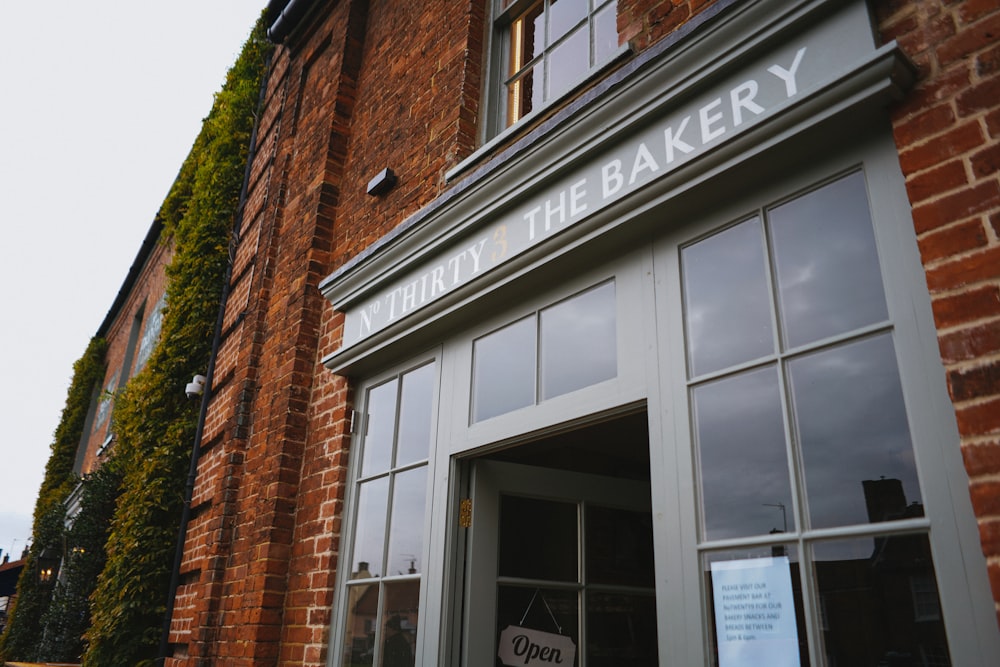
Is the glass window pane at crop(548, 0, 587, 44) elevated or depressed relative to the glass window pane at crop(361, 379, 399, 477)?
elevated

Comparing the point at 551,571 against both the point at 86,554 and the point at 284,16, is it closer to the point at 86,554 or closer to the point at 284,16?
the point at 284,16

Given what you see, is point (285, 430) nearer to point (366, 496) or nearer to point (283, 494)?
point (283, 494)

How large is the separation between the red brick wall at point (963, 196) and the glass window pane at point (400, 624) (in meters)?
2.59

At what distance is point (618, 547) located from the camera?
4074 mm

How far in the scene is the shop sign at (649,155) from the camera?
2.35 m

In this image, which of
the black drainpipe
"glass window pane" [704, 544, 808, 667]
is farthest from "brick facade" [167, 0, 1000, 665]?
"glass window pane" [704, 544, 808, 667]

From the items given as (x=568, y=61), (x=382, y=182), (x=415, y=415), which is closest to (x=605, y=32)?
(x=568, y=61)

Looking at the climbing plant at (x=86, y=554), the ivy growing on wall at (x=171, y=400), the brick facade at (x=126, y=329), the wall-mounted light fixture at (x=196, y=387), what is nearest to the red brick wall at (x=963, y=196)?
the ivy growing on wall at (x=171, y=400)

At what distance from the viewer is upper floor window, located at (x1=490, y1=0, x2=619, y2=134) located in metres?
3.82

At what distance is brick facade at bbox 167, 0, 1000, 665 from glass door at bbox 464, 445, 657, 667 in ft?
3.50

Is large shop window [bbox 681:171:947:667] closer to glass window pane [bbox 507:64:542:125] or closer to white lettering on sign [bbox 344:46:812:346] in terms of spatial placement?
white lettering on sign [bbox 344:46:812:346]

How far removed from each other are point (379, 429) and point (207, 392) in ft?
9.41

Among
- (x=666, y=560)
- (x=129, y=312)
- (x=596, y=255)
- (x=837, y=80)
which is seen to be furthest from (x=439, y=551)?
(x=129, y=312)

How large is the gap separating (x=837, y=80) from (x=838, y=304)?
67 cm
